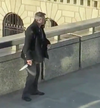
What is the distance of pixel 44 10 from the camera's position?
72.1 ft

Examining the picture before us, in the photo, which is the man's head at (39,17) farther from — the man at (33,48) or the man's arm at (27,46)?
the man's arm at (27,46)

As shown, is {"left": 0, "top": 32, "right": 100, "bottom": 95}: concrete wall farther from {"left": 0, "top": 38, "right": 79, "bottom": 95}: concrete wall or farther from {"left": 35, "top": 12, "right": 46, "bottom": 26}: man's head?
{"left": 35, "top": 12, "right": 46, "bottom": 26}: man's head

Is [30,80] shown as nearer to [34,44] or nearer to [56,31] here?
[34,44]

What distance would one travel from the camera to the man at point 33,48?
948 cm

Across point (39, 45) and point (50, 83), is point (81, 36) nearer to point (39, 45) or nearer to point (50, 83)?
point (50, 83)

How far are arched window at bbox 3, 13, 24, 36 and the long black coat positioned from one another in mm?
13692

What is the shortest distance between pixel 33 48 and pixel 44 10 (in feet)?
41.0

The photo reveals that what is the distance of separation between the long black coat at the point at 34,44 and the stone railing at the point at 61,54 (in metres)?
0.61

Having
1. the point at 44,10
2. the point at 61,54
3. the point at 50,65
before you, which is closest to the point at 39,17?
the point at 50,65

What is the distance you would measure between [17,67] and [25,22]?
1310 centimetres

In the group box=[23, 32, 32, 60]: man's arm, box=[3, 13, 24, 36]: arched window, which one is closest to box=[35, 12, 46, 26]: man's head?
box=[23, 32, 32, 60]: man's arm

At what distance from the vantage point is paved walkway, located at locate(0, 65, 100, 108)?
32.1 ft

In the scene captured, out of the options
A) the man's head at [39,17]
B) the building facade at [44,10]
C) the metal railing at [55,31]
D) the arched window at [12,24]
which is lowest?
the arched window at [12,24]

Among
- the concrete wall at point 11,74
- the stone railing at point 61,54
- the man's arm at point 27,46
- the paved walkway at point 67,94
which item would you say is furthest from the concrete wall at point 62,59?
the man's arm at point 27,46
